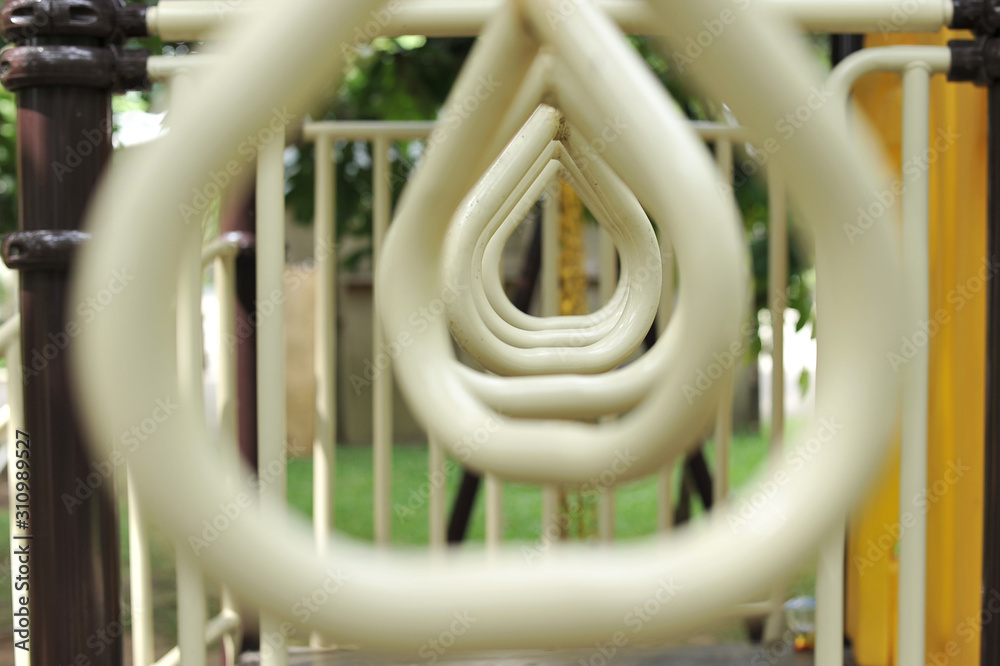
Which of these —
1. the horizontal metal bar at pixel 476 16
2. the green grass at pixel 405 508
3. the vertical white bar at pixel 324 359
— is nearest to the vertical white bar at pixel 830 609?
the horizontal metal bar at pixel 476 16

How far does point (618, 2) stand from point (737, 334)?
75 cm

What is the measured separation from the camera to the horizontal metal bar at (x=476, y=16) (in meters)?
1.11

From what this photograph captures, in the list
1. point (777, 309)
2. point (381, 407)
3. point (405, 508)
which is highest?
point (777, 309)

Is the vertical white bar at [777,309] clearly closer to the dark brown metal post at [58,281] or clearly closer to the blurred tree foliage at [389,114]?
the blurred tree foliage at [389,114]

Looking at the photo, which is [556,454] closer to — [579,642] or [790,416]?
[579,642]

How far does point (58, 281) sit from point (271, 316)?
29 cm

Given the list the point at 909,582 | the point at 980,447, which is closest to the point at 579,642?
the point at 909,582

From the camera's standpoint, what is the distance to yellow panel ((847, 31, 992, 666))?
1305mm

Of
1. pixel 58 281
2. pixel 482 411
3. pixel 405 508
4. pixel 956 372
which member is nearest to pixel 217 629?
pixel 58 281

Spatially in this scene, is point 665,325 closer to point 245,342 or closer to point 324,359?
point 324,359

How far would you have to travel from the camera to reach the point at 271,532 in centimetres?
31

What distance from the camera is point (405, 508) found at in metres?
5.72

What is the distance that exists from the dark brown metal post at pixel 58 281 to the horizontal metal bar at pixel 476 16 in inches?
2.5

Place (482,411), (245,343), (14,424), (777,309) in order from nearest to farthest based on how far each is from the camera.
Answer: (482,411)
(14,424)
(245,343)
(777,309)
